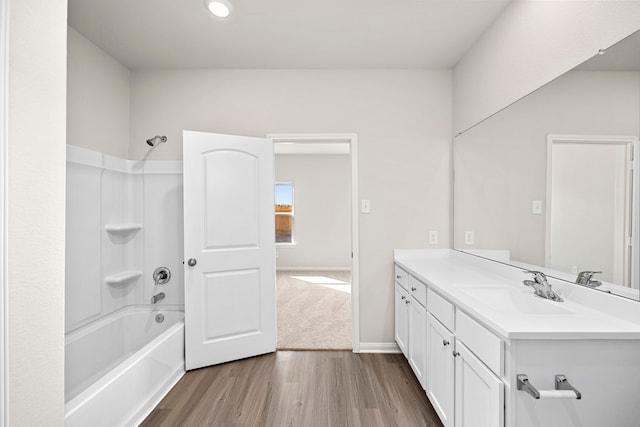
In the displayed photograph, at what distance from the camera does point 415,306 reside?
218cm

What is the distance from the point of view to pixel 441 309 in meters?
1.69

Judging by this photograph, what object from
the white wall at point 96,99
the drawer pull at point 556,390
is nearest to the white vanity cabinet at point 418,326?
the drawer pull at point 556,390

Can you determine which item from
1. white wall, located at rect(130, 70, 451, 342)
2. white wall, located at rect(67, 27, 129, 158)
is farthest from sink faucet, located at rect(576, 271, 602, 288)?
white wall, located at rect(67, 27, 129, 158)

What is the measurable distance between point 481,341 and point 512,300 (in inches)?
21.8

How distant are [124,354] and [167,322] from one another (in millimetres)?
405

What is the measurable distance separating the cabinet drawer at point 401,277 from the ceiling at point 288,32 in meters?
1.84

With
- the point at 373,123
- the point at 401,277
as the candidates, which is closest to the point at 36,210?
the point at 401,277

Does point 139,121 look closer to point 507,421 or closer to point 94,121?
point 94,121

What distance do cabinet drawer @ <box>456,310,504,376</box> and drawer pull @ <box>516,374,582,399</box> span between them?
0.23 ft

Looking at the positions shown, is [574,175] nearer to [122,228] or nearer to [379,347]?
[379,347]

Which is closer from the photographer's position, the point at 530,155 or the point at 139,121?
the point at 530,155

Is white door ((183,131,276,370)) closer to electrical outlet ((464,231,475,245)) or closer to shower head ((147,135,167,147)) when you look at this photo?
shower head ((147,135,167,147))

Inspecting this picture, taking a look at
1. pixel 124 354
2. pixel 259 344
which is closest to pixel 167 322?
pixel 124 354

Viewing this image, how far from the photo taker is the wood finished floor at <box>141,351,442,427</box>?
1.86 m
